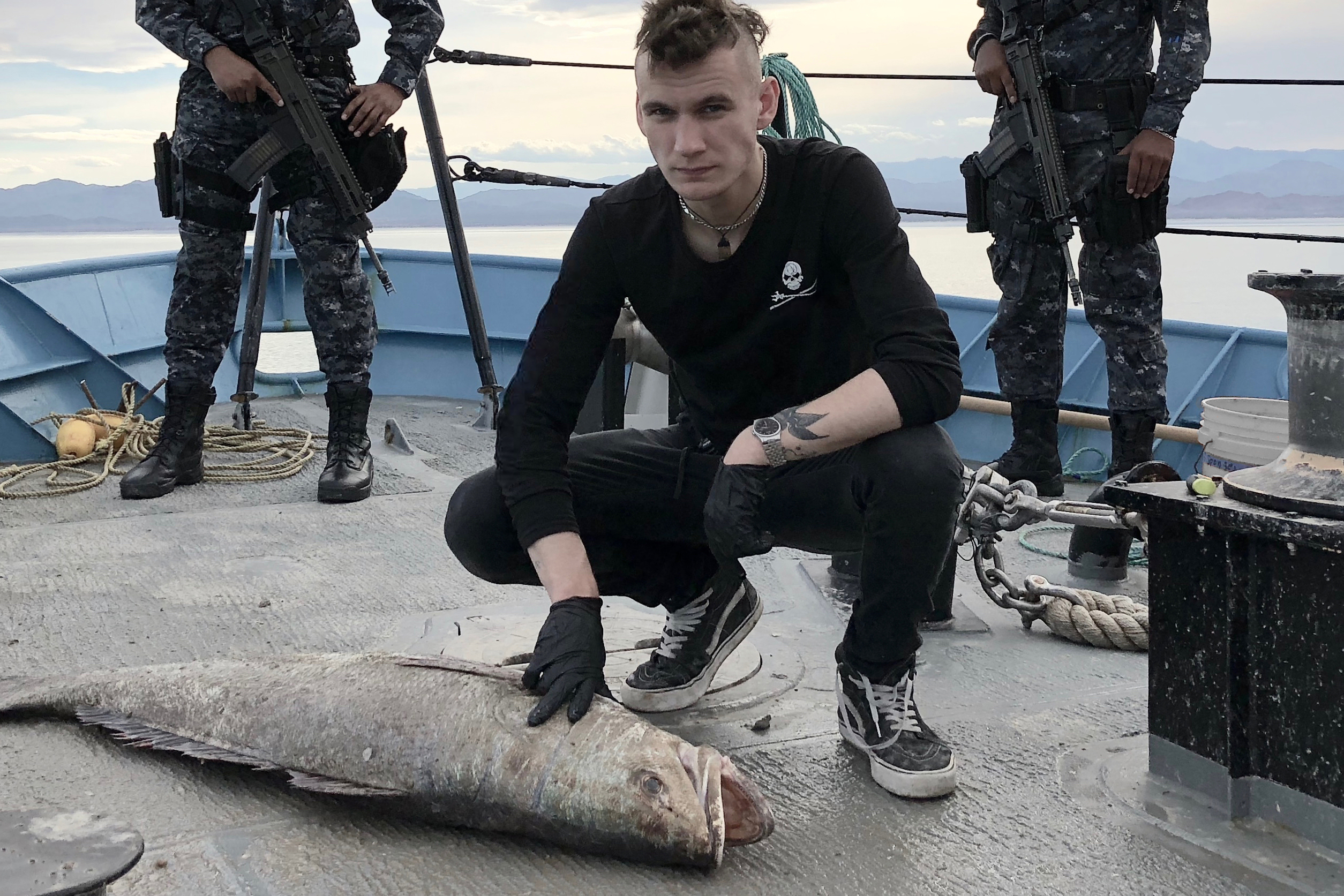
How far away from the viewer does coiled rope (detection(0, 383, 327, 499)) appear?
4289mm

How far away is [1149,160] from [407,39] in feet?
8.38

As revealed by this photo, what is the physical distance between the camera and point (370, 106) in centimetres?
421

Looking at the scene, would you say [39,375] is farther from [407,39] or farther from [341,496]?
[407,39]

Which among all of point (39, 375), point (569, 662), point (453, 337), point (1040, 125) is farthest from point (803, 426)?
point (453, 337)

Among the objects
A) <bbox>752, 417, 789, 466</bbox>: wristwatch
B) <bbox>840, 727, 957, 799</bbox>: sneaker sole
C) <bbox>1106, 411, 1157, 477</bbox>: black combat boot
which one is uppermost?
<bbox>752, 417, 789, 466</bbox>: wristwatch

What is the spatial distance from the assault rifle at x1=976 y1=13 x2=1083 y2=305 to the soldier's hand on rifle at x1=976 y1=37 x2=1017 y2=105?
30 millimetres

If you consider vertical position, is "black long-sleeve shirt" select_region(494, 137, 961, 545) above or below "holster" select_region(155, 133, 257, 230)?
below

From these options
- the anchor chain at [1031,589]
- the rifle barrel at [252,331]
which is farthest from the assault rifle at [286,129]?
the anchor chain at [1031,589]

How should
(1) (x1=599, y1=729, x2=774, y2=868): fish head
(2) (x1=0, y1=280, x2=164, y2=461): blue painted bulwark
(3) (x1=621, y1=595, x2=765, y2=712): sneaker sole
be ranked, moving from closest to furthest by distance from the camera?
(1) (x1=599, y1=729, x2=774, y2=868): fish head → (3) (x1=621, y1=595, x2=765, y2=712): sneaker sole → (2) (x1=0, y1=280, x2=164, y2=461): blue painted bulwark

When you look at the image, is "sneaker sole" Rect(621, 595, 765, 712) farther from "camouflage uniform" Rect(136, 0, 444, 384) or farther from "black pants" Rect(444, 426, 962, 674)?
"camouflage uniform" Rect(136, 0, 444, 384)

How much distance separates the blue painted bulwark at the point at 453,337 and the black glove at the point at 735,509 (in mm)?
3306

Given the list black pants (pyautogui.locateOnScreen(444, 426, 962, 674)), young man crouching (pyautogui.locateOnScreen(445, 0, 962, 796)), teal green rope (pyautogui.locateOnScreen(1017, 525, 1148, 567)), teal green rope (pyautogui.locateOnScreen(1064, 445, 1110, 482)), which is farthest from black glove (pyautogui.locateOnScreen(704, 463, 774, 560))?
teal green rope (pyautogui.locateOnScreen(1064, 445, 1110, 482))

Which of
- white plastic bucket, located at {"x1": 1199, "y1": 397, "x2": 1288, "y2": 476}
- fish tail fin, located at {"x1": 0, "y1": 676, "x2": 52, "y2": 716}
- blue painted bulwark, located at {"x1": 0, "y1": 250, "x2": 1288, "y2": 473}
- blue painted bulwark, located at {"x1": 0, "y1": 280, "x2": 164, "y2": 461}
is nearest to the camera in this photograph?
fish tail fin, located at {"x1": 0, "y1": 676, "x2": 52, "y2": 716}

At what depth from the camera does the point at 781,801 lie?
1981 millimetres
